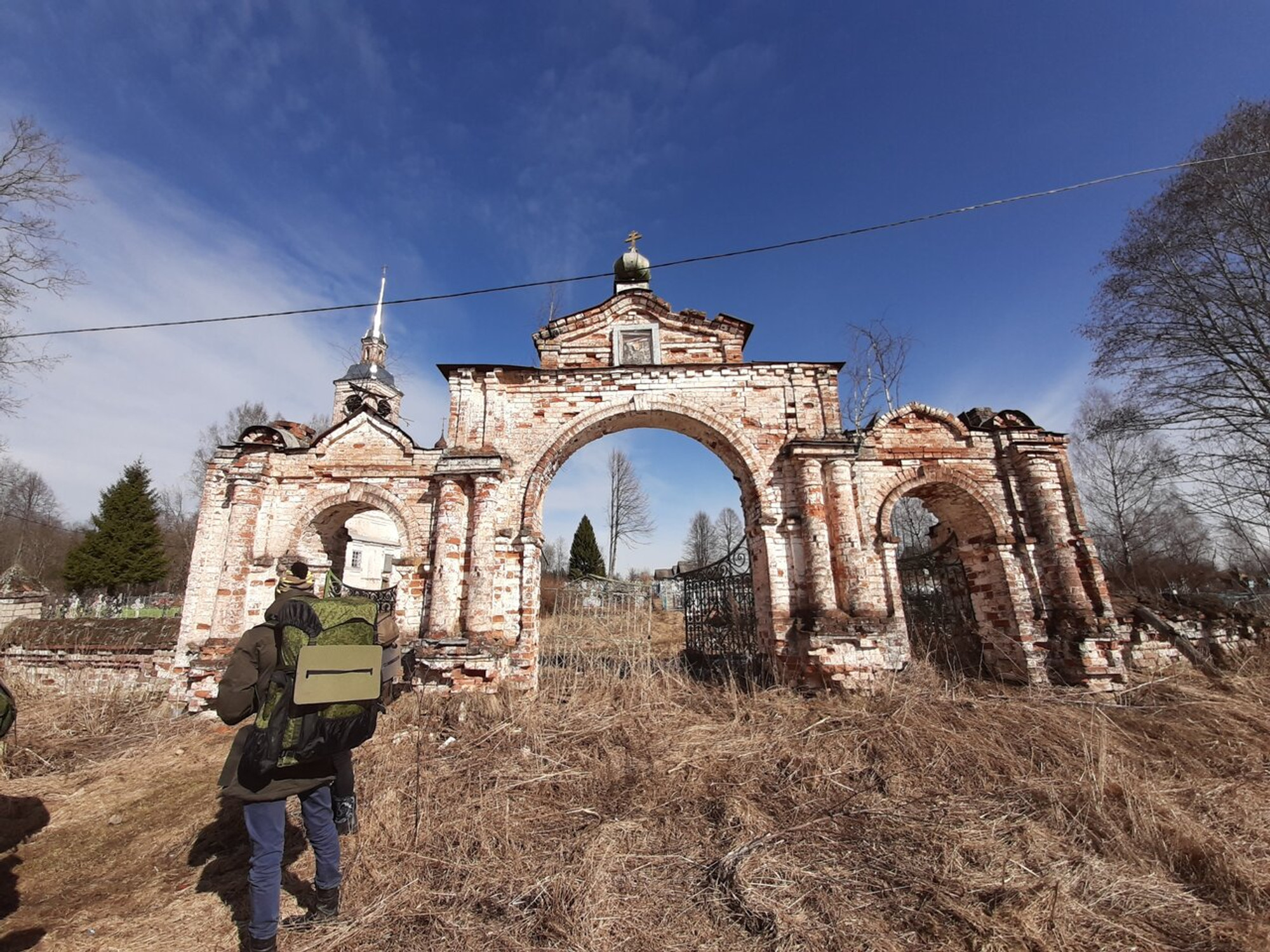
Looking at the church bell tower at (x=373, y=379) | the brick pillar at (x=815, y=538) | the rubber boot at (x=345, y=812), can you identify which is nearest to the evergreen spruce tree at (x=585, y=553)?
the church bell tower at (x=373, y=379)

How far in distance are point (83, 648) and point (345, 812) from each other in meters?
10.7

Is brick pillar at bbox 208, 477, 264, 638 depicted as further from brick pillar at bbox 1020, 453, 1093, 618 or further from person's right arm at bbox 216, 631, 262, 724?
brick pillar at bbox 1020, 453, 1093, 618

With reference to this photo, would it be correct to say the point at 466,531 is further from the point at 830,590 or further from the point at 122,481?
the point at 122,481

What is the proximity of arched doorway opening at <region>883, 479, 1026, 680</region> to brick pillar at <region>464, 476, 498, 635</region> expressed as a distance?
21.4 feet

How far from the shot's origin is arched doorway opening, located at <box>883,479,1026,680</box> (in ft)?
28.2

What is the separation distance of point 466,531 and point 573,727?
374 cm

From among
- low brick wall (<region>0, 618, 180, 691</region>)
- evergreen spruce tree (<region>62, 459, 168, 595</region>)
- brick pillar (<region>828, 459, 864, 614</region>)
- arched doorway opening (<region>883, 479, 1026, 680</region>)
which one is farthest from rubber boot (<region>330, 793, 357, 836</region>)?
evergreen spruce tree (<region>62, 459, 168, 595</region>)

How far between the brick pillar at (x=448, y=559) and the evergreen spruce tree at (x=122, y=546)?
1134 inches

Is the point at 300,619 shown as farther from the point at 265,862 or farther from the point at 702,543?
the point at 702,543

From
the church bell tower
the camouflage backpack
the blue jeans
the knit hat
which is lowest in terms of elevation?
the blue jeans

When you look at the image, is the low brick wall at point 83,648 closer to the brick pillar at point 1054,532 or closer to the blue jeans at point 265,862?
the blue jeans at point 265,862

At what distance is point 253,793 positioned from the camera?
110 inches

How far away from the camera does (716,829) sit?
13.7 feet

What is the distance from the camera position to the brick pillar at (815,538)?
823cm
